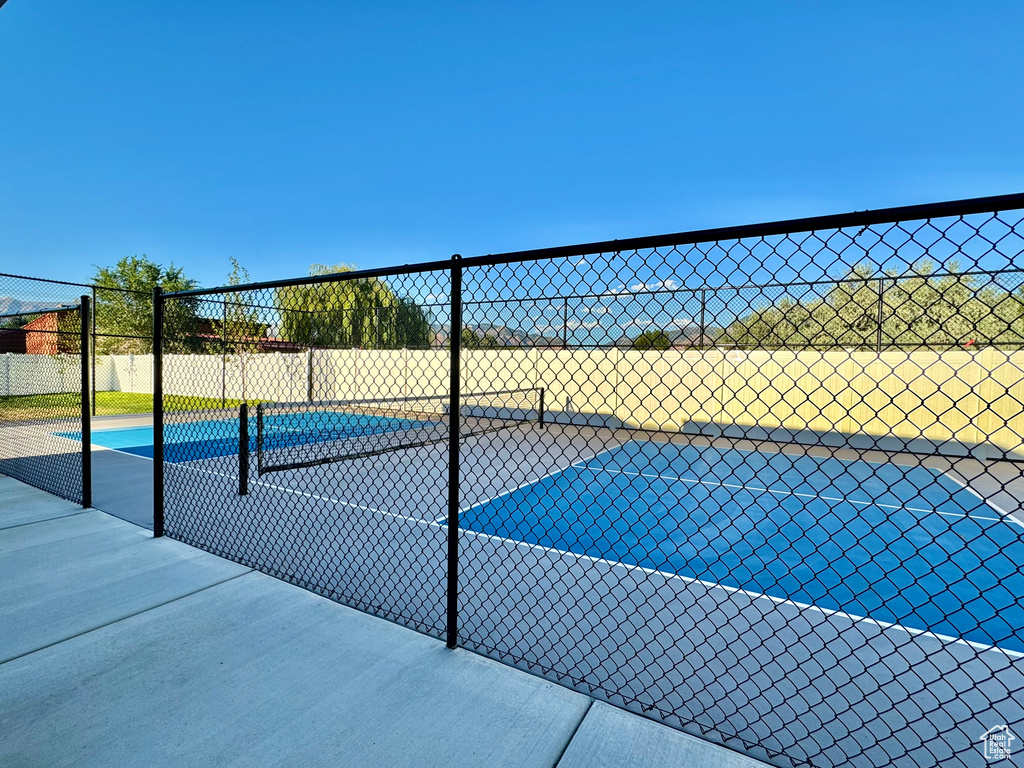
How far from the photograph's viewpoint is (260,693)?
154cm

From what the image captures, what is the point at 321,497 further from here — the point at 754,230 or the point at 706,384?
the point at 706,384

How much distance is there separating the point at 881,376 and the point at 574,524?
227 inches

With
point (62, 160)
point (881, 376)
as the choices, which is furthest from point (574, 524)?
point (62, 160)

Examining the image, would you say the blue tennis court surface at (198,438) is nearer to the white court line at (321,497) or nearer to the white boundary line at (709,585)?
the white court line at (321,497)

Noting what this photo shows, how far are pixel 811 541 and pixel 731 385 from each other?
523 centimetres

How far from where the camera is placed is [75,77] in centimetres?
1341

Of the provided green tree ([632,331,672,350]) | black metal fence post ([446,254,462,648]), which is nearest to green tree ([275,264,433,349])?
black metal fence post ([446,254,462,648])

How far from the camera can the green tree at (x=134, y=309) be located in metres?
12.8

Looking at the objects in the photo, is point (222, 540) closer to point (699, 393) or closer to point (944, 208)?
point (944, 208)

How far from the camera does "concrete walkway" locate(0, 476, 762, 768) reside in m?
1.31

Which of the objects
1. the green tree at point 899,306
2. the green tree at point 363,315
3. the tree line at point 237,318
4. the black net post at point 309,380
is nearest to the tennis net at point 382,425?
the black net post at point 309,380

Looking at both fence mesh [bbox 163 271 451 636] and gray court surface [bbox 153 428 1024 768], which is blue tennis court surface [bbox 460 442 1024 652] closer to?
gray court surface [bbox 153 428 1024 768]

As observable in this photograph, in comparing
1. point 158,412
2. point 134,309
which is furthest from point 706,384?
point 134,309

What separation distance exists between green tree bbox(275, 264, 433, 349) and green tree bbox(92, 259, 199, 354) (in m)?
2.59
